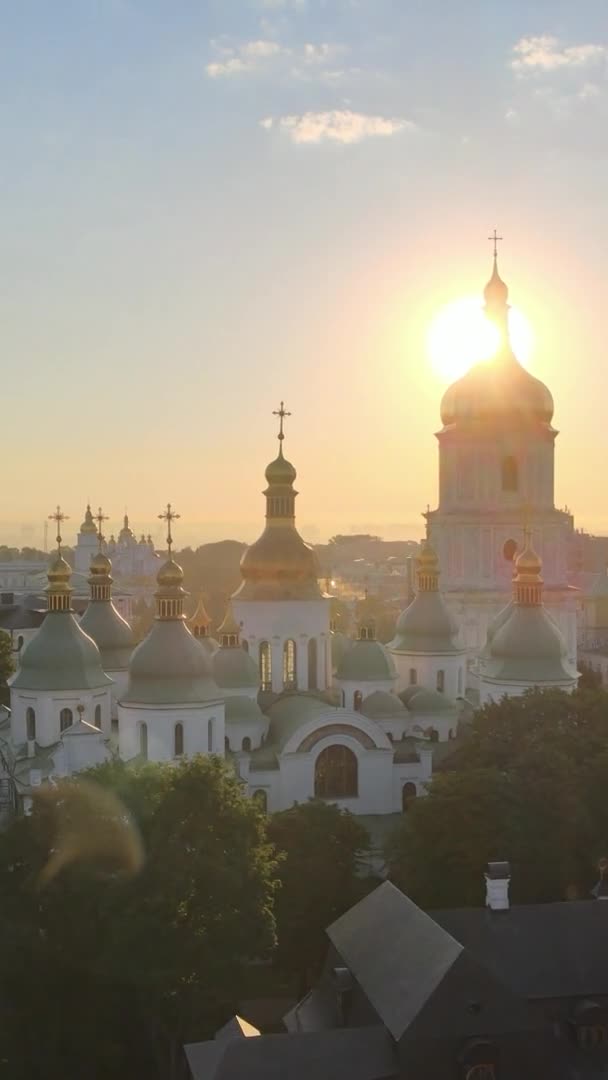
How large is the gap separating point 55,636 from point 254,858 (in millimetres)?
13914

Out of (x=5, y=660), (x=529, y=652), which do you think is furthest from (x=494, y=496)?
(x=5, y=660)

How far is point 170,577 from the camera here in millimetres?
34594

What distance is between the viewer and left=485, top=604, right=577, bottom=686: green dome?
3838cm

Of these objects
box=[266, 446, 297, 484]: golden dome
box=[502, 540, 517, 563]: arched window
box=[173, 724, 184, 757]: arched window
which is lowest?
box=[173, 724, 184, 757]: arched window

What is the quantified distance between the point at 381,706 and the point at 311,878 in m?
11.0

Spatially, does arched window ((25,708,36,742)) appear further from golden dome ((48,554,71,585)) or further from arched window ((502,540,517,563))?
arched window ((502,540,517,563))

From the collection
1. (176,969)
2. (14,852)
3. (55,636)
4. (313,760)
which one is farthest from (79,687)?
(176,969)

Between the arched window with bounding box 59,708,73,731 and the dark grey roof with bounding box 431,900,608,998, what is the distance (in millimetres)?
16540

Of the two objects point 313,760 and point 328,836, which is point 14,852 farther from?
point 313,760

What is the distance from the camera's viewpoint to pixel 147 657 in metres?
33.5

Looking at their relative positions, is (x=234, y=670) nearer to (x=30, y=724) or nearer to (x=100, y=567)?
(x=30, y=724)

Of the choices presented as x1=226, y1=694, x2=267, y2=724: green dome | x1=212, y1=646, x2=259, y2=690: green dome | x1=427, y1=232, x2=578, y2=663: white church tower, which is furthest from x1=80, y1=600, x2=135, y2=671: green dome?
x1=427, y1=232, x2=578, y2=663: white church tower

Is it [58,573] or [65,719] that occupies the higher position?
[58,573]

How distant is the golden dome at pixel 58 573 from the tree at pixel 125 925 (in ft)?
46.0
